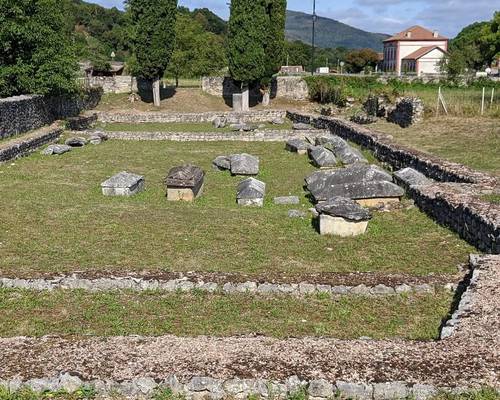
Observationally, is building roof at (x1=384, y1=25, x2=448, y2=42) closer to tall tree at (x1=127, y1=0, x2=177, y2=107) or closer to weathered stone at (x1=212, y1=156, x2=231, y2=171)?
tall tree at (x1=127, y1=0, x2=177, y2=107)

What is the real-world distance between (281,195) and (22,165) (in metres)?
9.01

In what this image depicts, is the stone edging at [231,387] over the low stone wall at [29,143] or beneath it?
beneath

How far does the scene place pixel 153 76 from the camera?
110 ft

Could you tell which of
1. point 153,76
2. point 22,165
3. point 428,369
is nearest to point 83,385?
point 428,369

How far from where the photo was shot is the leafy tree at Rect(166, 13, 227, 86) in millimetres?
43656

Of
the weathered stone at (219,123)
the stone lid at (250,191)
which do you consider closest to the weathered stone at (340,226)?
the stone lid at (250,191)

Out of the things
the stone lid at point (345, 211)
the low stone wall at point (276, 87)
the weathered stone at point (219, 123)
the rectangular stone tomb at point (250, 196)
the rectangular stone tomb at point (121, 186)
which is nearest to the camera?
the stone lid at point (345, 211)

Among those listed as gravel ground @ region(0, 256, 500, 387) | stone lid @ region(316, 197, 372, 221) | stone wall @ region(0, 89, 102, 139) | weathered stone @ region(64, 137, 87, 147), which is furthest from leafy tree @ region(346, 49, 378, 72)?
gravel ground @ region(0, 256, 500, 387)

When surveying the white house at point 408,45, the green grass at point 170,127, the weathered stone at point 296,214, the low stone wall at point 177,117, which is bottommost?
the weathered stone at point 296,214

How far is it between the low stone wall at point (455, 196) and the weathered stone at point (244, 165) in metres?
4.43

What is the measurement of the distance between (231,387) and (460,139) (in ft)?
53.0

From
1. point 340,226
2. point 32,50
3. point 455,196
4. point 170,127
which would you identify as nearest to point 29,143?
point 32,50

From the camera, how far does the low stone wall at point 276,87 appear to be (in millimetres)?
38375

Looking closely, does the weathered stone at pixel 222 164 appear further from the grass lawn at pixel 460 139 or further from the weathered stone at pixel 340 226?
the weathered stone at pixel 340 226
